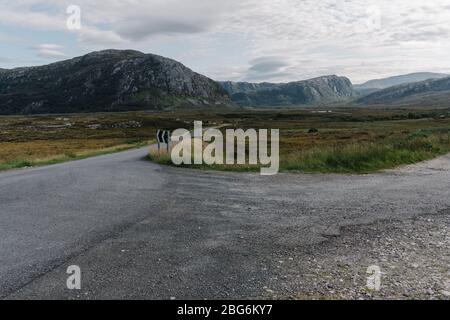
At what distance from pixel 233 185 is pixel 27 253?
8.83 m

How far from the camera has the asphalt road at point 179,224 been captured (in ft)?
20.6

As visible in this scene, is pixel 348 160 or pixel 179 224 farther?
pixel 348 160

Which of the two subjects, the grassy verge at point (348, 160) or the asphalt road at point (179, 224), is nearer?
the asphalt road at point (179, 224)

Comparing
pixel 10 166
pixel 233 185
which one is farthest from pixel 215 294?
pixel 10 166

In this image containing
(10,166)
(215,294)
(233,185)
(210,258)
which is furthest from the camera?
(10,166)

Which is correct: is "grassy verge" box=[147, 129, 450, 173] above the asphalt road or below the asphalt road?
above

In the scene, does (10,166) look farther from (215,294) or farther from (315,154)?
(215,294)

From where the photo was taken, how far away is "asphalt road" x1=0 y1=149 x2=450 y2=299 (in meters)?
6.28

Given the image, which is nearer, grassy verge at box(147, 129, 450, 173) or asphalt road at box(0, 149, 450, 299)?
asphalt road at box(0, 149, 450, 299)

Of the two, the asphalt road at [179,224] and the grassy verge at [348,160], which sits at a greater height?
the grassy verge at [348,160]

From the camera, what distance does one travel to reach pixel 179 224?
377 inches

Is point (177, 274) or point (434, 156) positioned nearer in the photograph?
point (177, 274)

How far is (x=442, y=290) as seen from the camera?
586cm
